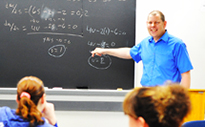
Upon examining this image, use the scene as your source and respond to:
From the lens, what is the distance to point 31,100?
1.44 meters

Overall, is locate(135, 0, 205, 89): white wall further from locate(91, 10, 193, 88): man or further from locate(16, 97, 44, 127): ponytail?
locate(16, 97, 44, 127): ponytail

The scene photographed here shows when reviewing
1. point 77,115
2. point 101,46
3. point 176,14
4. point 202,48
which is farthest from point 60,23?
point 202,48

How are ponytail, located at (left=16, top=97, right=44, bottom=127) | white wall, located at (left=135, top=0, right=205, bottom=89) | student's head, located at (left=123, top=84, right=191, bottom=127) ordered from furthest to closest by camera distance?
white wall, located at (left=135, top=0, right=205, bottom=89)
ponytail, located at (left=16, top=97, right=44, bottom=127)
student's head, located at (left=123, top=84, right=191, bottom=127)

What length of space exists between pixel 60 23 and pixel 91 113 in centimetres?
117

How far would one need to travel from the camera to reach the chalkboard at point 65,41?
2893mm

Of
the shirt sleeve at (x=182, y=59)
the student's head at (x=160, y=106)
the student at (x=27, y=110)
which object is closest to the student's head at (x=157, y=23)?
the shirt sleeve at (x=182, y=59)

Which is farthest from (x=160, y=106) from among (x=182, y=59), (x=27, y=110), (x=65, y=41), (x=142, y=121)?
(x=65, y=41)

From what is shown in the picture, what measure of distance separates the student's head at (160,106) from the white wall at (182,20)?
2.03m

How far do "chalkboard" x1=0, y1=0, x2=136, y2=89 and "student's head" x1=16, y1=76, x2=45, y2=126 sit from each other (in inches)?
56.3

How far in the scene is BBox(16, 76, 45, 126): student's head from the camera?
1384mm

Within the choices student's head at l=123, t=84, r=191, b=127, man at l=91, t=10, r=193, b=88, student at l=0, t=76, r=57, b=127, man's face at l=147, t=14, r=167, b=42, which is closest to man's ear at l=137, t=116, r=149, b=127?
student's head at l=123, t=84, r=191, b=127

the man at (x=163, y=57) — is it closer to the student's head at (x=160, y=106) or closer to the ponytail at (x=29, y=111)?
the ponytail at (x=29, y=111)

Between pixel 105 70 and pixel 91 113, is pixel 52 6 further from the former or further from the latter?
pixel 91 113

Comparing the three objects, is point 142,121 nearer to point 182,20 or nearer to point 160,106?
point 160,106
